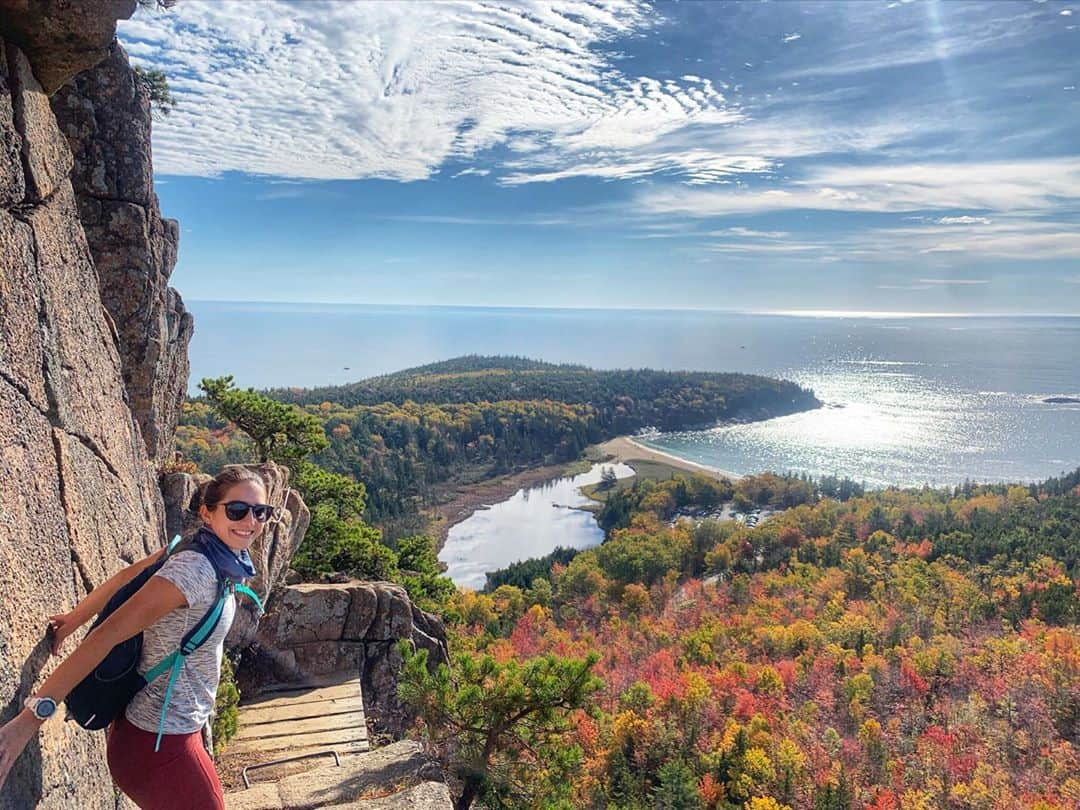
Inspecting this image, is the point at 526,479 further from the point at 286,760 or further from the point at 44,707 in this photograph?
the point at 44,707

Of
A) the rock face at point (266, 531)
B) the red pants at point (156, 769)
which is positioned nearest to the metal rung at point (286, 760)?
the rock face at point (266, 531)

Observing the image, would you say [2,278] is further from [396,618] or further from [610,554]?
[610,554]

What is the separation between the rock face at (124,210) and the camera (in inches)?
273

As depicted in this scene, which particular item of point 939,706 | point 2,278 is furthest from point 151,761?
point 939,706

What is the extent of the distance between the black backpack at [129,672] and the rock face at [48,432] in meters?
0.33

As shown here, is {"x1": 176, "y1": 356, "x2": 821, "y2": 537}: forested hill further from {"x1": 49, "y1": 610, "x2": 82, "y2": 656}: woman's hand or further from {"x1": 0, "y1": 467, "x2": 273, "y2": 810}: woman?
{"x1": 0, "y1": 467, "x2": 273, "y2": 810}: woman

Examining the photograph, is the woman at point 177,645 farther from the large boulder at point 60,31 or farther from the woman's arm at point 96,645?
the large boulder at point 60,31

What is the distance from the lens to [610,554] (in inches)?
2238

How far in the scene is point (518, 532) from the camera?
251 ft

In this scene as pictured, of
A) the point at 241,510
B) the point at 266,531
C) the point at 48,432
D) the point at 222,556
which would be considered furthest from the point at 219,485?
the point at 266,531

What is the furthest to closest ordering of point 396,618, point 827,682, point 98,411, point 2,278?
point 827,682
point 396,618
point 98,411
point 2,278

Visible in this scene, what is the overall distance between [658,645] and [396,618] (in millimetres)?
32195

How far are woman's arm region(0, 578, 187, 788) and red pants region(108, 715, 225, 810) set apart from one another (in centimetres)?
46

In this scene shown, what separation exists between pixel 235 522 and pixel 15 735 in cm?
111
